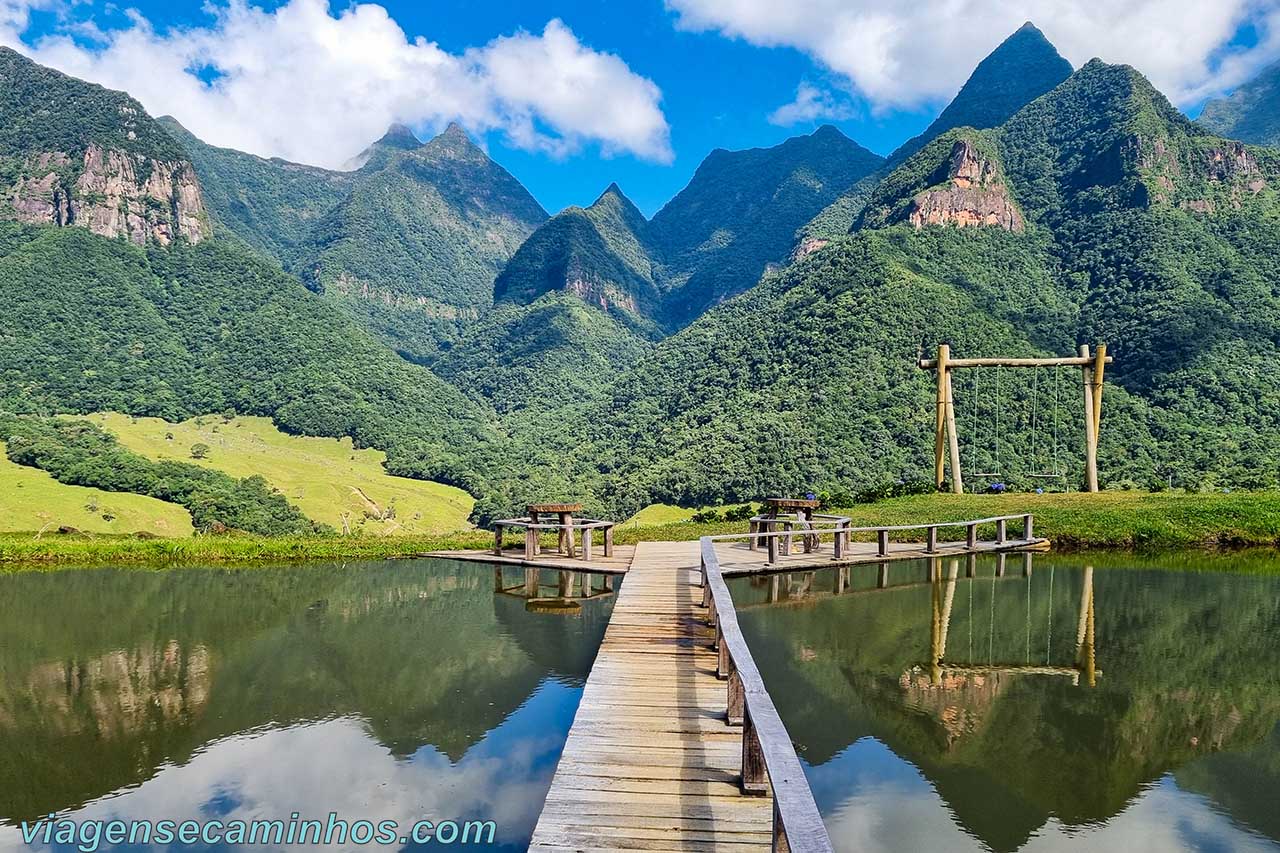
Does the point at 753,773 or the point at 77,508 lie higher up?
the point at 77,508

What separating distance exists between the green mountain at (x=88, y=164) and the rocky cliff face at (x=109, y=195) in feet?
0.59

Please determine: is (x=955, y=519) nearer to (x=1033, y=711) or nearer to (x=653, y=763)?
(x=1033, y=711)

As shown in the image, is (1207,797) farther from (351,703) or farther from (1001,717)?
(351,703)

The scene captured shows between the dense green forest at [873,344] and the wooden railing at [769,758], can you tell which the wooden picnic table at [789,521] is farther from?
the dense green forest at [873,344]

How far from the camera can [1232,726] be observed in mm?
9891

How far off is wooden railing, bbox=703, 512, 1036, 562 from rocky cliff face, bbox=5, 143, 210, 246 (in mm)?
179279

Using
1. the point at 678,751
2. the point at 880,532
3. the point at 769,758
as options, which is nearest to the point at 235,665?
the point at 678,751

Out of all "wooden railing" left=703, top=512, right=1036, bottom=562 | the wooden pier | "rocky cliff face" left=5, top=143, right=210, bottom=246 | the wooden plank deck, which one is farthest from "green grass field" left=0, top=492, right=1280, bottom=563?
"rocky cliff face" left=5, top=143, right=210, bottom=246

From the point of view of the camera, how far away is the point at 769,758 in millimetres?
4883

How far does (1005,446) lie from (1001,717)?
193 feet

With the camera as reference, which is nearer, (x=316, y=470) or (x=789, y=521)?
(x=789, y=521)

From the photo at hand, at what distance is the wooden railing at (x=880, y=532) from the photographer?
19.7 meters

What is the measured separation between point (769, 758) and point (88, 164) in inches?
7892

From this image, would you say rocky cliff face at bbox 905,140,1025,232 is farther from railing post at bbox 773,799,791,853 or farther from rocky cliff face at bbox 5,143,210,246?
rocky cliff face at bbox 5,143,210,246
